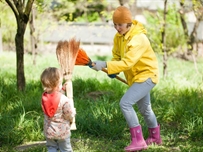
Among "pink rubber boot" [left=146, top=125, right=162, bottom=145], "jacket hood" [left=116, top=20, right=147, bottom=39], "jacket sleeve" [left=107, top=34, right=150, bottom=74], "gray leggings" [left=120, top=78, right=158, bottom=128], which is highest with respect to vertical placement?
"jacket hood" [left=116, top=20, right=147, bottom=39]

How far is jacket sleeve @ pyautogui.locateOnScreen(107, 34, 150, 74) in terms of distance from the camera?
12.9ft

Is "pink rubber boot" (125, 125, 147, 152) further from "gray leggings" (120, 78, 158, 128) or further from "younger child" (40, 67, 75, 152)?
"younger child" (40, 67, 75, 152)

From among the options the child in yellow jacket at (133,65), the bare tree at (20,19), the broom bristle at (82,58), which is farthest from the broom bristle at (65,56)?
the bare tree at (20,19)

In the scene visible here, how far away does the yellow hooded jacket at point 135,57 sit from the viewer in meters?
3.96

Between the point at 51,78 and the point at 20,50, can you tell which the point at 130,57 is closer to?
the point at 51,78

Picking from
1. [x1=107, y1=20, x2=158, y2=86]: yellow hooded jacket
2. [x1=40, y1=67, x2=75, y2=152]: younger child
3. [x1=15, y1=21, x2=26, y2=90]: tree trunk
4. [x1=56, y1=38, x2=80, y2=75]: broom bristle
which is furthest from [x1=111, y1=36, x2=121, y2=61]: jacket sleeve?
[x1=15, y1=21, x2=26, y2=90]: tree trunk

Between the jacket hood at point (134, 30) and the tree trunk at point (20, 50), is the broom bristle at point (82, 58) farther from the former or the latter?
the tree trunk at point (20, 50)

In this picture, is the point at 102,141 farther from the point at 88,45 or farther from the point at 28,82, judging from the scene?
the point at 88,45

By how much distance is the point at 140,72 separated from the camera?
4.18 m

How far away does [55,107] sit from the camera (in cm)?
342

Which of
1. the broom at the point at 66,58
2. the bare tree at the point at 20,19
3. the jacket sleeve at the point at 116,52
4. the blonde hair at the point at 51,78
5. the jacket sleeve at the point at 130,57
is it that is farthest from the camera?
the bare tree at the point at 20,19

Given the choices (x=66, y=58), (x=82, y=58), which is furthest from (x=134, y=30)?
(x=66, y=58)

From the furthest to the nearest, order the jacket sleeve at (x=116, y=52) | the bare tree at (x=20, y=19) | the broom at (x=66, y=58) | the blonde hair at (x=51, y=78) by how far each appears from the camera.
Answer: the bare tree at (x=20, y=19), the jacket sleeve at (x=116, y=52), the broom at (x=66, y=58), the blonde hair at (x=51, y=78)

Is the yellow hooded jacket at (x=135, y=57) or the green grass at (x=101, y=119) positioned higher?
the yellow hooded jacket at (x=135, y=57)
